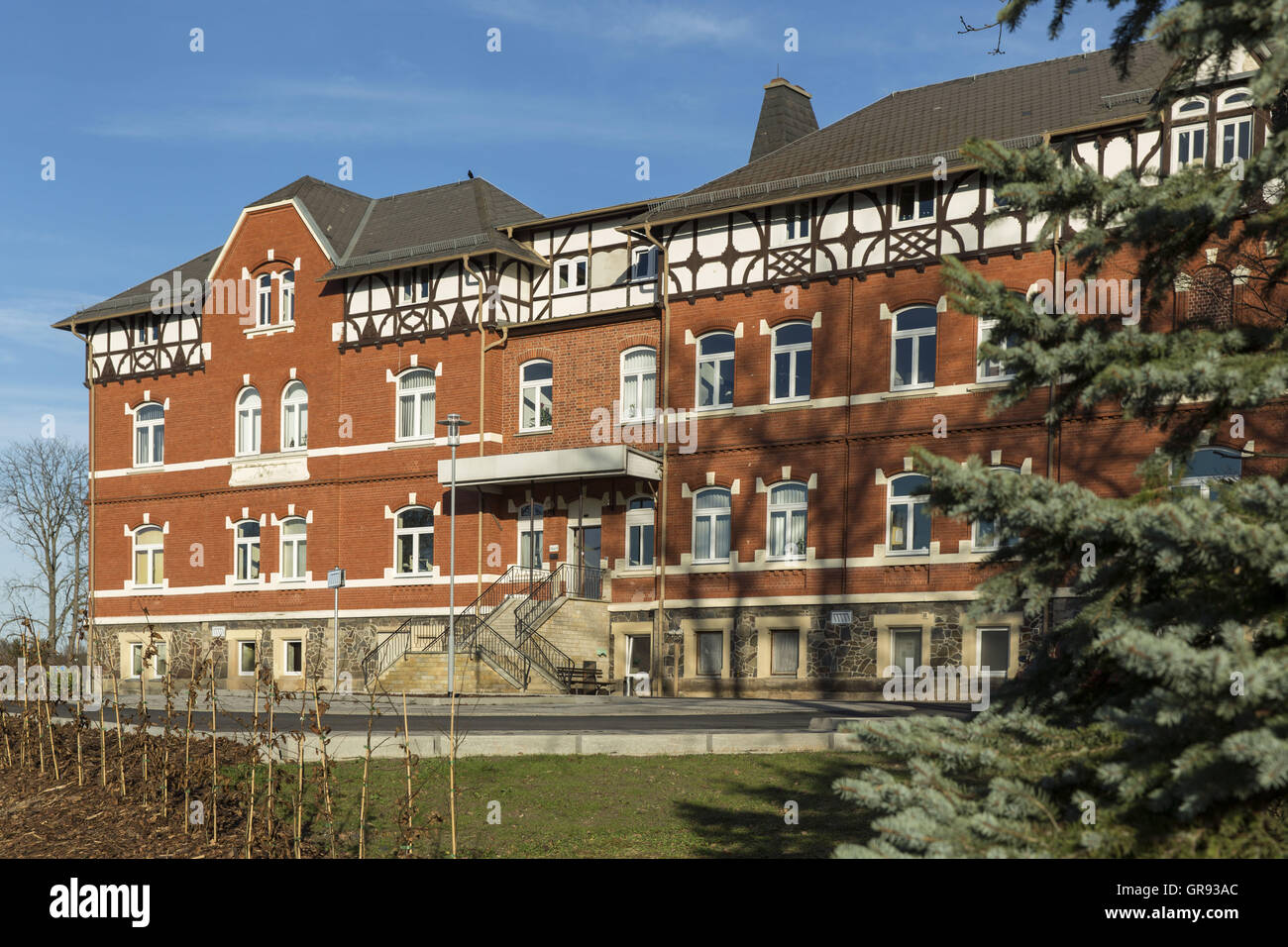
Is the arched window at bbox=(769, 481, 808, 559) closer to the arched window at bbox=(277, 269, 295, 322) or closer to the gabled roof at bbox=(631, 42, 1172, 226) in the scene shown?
the gabled roof at bbox=(631, 42, 1172, 226)

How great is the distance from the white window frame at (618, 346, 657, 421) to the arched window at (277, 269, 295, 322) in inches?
410

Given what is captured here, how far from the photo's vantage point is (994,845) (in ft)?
18.5

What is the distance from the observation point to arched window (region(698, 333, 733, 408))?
30469 millimetres

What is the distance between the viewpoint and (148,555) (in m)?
39.3

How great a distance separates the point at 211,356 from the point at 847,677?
20767mm

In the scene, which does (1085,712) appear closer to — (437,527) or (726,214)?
(726,214)

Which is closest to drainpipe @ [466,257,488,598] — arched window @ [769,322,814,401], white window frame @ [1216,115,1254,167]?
arched window @ [769,322,814,401]

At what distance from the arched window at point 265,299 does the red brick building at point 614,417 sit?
8 cm

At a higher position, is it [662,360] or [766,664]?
[662,360]

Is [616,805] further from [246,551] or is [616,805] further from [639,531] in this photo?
[246,551]

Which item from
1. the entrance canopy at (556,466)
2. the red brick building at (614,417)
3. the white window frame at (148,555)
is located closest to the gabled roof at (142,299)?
the red brick building at (614,417)

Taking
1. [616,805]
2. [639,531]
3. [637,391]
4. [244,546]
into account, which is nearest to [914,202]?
[637,391]

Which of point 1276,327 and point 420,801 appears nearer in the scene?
point 1276,327

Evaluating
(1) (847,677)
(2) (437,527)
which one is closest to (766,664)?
(1) (847,677)
